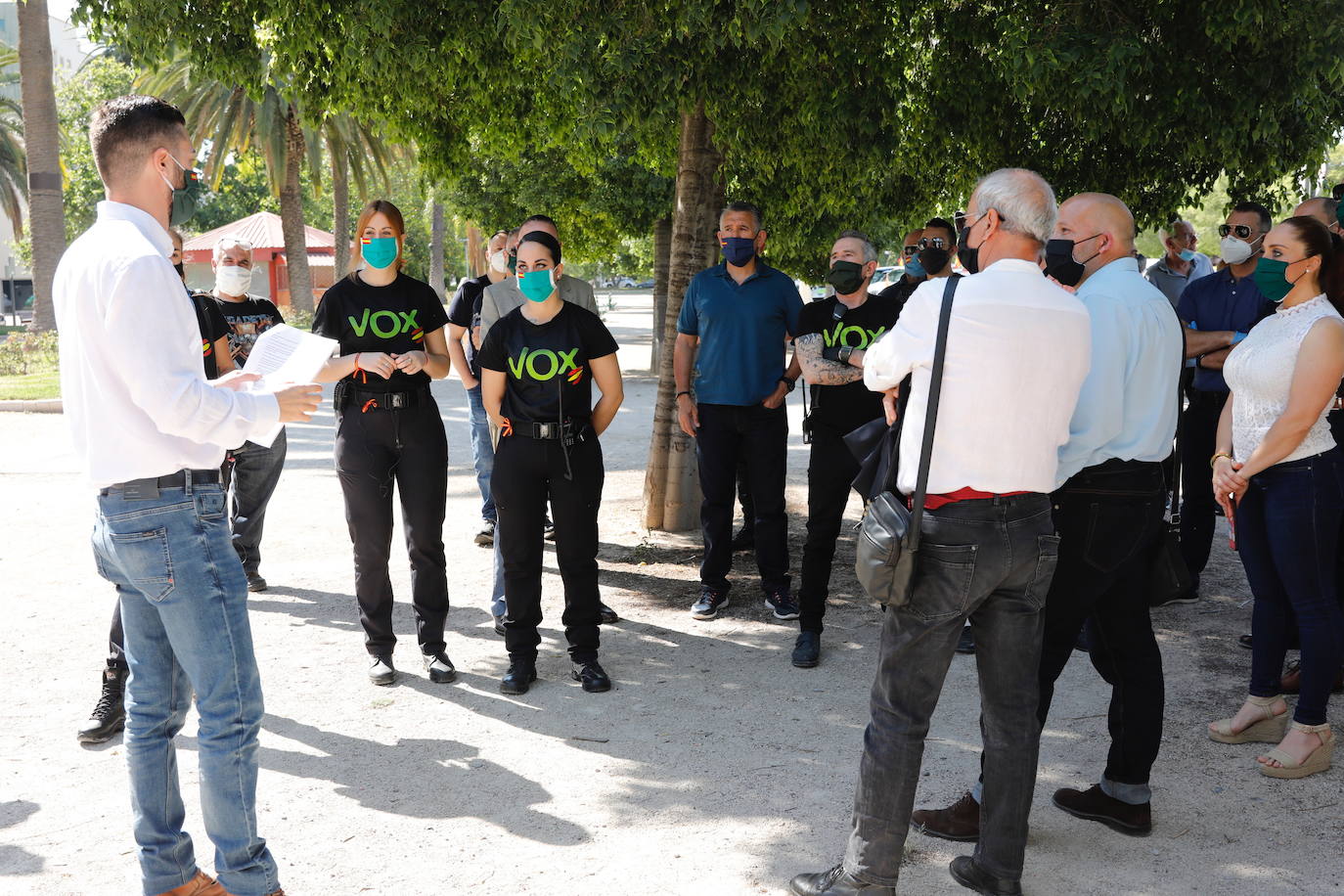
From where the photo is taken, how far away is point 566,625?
207 inches

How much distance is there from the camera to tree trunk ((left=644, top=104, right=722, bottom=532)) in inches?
310

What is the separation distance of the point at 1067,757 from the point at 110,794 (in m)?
3.63

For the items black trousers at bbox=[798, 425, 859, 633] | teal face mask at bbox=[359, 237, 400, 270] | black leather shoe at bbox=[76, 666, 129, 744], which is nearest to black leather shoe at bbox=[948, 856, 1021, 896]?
black trousers at bbox=[798, 425, 859, 633]

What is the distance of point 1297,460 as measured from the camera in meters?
4.25

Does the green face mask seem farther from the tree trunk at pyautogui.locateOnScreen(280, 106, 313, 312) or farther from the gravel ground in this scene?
the tree trunk at pyautogui.locateOnScreen(280, 106, 313, 312)

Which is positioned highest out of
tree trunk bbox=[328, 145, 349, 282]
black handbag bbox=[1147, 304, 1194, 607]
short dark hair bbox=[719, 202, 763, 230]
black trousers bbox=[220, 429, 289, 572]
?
tree trunk bbox=[328, 145, 349, 282]

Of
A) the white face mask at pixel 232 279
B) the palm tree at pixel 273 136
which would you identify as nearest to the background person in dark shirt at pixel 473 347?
the white face mask at pixel 232 279

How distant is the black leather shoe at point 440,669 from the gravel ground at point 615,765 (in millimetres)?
58

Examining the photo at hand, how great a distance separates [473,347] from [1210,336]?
179 inches

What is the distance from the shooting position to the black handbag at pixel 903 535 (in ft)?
10.1

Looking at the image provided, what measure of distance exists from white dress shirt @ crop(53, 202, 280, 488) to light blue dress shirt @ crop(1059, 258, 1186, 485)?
8.06 feet


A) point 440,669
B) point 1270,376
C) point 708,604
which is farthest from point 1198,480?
point 440,669

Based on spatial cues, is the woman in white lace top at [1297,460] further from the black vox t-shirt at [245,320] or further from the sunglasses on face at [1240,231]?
the black vox t-shirt at [245,320]

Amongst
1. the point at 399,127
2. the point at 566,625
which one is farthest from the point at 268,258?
the point at 566,625
